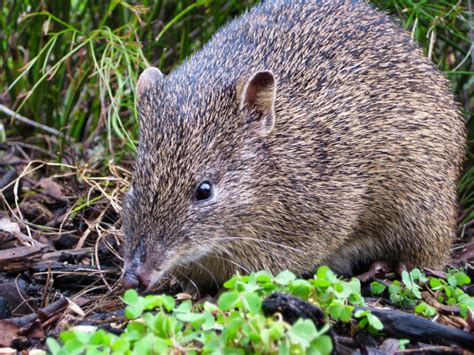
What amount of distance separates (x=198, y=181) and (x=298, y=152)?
683 mm

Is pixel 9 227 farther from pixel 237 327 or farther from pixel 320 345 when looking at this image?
pixel 320 345

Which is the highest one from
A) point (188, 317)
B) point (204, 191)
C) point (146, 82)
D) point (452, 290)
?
point (146, 82)

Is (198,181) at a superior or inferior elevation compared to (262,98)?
inferior

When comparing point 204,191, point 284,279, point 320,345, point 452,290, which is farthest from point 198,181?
point 320,345

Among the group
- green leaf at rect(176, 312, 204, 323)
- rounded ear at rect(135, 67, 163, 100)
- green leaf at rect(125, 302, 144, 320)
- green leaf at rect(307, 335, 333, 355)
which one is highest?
rounded ear at rect(135, 67, 163, 100)

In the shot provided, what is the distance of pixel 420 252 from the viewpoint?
5.65 metres

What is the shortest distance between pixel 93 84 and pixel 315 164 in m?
2.86

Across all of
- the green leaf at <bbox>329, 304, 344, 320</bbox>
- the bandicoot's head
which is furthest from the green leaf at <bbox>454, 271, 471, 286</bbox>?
the green leaf at <bbox>329, 304, 344, 320</bbox>

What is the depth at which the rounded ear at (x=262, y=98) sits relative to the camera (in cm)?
487

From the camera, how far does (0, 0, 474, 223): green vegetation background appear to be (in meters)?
6.97

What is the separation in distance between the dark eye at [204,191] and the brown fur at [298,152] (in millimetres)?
44

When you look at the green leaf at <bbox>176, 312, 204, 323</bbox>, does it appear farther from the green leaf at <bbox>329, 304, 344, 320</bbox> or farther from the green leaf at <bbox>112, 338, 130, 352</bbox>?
the green leaf at <bbox>329, 304, 344, 320</bbox>

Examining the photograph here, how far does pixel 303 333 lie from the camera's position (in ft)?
10.5

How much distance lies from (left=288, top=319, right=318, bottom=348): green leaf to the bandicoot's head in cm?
137
